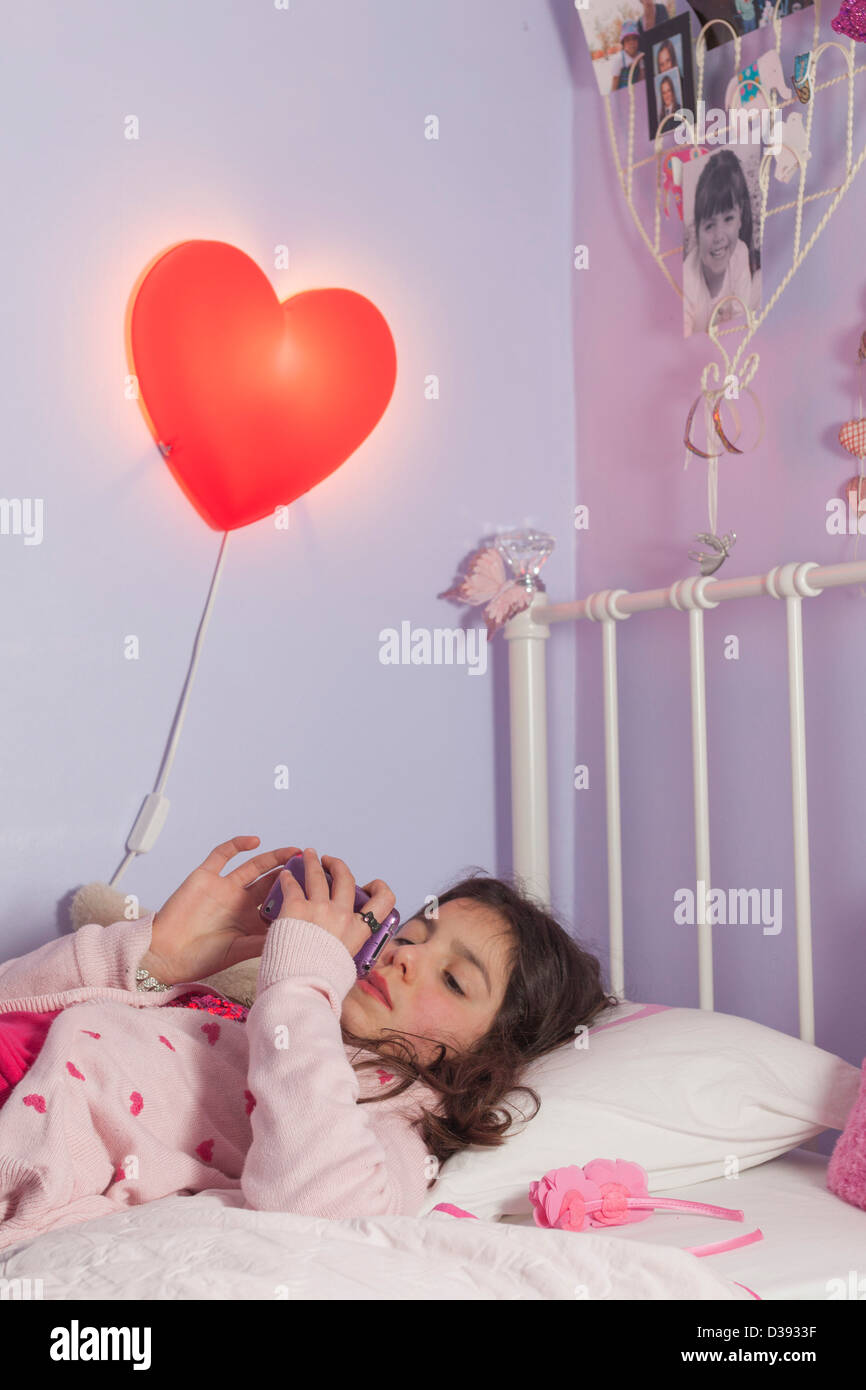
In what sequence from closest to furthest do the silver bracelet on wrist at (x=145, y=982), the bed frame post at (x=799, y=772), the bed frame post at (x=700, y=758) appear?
the silver bracelet on wrist at (x=145, y=982), the bed frame post at (x=799, y=772), the bed frame post at (x=700, y=758)

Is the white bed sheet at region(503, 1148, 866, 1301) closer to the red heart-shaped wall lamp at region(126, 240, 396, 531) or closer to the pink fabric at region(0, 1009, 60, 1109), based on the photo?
the pink fabric at region(0, 1009, 60, 1109)

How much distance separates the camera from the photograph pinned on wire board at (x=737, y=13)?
146 cm

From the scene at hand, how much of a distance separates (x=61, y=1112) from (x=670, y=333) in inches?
47.2

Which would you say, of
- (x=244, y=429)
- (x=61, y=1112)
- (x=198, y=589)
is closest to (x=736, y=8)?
(x=244, y=429)

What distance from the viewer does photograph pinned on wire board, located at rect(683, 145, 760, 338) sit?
148 centimetres

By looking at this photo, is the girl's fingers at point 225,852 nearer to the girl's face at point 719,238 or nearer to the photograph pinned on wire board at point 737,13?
the girl's face at point 719,238

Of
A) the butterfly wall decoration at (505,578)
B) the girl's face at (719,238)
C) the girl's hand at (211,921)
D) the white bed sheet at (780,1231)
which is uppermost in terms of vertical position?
the girl's face at (719,238)

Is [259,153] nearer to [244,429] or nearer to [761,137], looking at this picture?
[244,429]

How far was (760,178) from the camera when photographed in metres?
1.46

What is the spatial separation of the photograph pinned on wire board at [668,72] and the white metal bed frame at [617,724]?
60 centimetres

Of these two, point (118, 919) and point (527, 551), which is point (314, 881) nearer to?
point (118, 919)

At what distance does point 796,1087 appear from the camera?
46.1 inches

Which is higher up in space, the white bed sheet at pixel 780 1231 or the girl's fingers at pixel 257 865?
the girl's fingers at pixel 257 865

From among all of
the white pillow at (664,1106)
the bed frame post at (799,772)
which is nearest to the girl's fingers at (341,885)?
the white pillow at (664,1106)
